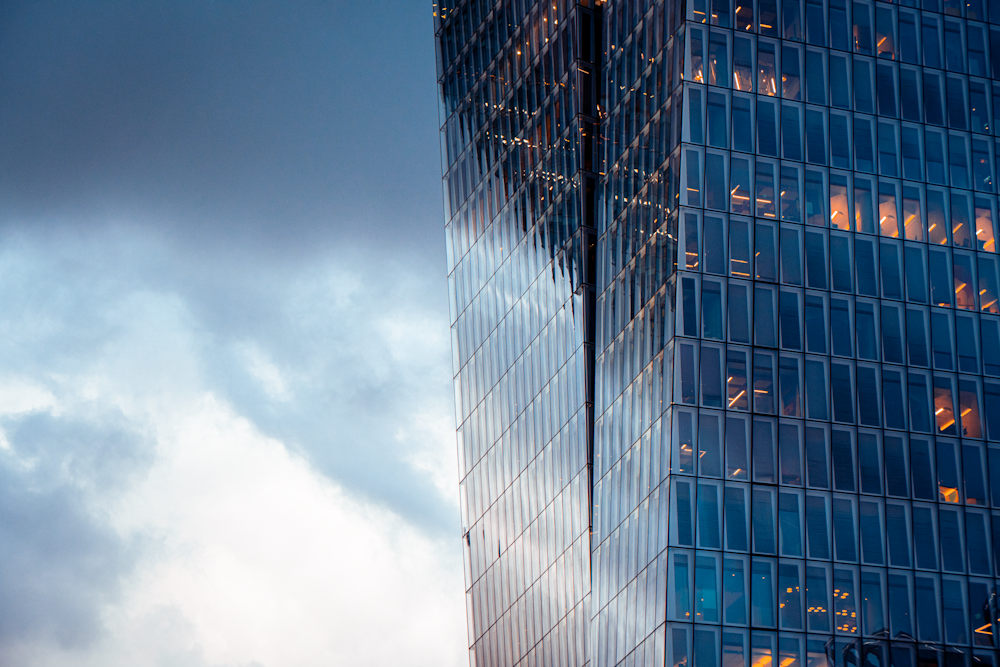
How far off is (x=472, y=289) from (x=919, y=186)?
138 ft

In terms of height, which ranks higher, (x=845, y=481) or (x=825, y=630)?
(x=845, y=481)

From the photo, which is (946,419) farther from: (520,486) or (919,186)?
(520,486)

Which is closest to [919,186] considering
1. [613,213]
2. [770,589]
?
[613,213]

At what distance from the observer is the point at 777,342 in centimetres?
7575

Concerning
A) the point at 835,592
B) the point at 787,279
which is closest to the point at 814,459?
the point at 835,592

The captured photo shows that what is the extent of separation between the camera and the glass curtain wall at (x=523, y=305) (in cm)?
9356

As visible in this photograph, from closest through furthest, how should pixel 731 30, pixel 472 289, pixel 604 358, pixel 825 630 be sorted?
pixel 825 630 → pixel 731 30 → pixel 604 358 → pixel 472 289

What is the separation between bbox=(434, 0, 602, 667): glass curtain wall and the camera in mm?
93562

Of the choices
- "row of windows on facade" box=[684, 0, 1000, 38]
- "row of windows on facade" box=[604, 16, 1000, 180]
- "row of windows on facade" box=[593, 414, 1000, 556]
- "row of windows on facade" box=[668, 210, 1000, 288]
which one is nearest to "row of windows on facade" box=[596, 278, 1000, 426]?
"row of windows on facade" box=[668, 210, 1000, 288]

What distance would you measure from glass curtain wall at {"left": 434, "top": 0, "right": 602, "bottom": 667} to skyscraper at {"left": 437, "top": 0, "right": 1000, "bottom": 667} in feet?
1.63

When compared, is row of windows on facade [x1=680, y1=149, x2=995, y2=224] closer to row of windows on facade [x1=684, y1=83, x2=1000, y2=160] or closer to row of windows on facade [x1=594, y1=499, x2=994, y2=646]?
row of windows on facade [x1=684, y1=83, x2=1000, y2=160]

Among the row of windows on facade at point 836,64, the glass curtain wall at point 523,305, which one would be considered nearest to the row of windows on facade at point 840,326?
the row of windows on facade at point 836,64

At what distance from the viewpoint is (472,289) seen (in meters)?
114

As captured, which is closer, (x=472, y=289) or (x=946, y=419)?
(x=946, y=419)
